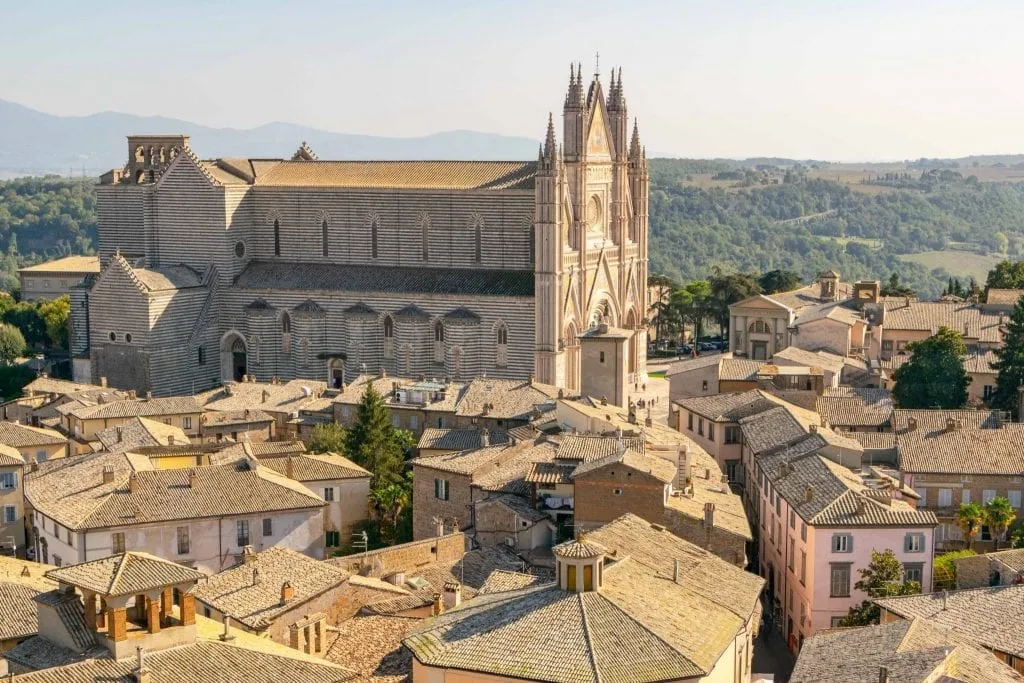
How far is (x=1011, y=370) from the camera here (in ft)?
177

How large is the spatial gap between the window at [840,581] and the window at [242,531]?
13224 millimetres

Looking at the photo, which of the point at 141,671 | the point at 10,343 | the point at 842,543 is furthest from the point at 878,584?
the point at 10,343

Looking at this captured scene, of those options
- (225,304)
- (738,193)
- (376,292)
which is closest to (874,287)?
(376,292)

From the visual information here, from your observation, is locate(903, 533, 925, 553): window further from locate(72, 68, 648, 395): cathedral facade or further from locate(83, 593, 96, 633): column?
locate(72, 68, 648, 395): cathedral facade

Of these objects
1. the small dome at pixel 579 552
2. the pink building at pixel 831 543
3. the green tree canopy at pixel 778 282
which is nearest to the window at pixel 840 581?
the pink building at pixel 831 543

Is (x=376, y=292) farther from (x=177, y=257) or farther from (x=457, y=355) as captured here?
(x=177, y=257)

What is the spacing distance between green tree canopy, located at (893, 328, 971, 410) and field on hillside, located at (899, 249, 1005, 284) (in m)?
101

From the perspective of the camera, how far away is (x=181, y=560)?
125 feet

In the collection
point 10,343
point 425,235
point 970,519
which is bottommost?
point 970,519

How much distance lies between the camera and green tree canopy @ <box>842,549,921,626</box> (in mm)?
33219

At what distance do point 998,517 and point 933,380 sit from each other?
46.9 feet

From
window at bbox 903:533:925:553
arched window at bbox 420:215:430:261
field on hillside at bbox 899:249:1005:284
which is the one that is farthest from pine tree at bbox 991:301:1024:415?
field on hillside at bbox 899:249:1005:284

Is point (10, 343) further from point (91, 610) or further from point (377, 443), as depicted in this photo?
point (91, 610)

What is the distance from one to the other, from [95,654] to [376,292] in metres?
42.4
